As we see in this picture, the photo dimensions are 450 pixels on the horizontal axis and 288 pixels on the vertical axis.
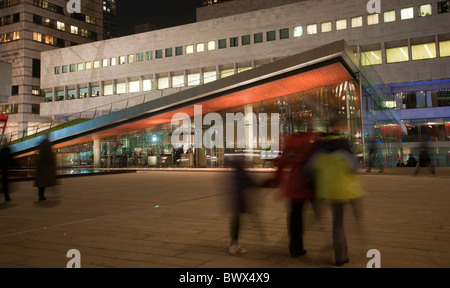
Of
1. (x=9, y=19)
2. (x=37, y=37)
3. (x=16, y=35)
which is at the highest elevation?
(x=9, y=19)

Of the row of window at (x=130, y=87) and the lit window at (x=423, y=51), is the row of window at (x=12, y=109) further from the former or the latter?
the lit window at (x=423, y=51)

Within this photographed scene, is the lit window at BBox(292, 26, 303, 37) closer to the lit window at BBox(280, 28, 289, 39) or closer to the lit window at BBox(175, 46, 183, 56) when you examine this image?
the lit window at BBox(280, 28, 289, 39)

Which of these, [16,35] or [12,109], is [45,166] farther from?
[16,35]

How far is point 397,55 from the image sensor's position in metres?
40.0

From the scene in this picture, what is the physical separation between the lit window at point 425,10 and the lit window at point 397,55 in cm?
373

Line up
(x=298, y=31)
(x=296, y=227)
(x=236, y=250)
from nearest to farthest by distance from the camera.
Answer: (x=296, y=227) < (x=236, y=250) < (x=298, y=31)

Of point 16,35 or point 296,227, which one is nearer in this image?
point 296,227

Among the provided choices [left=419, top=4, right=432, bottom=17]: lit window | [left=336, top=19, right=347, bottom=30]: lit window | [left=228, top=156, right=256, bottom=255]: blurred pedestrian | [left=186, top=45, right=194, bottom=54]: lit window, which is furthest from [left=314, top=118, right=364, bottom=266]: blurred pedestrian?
[left=186, top=45, right=194, bottom=54]: lit window

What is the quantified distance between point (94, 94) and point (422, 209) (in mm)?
53696

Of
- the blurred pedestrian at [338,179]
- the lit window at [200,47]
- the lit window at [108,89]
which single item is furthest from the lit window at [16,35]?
the blurred pedestrian at [338,179]

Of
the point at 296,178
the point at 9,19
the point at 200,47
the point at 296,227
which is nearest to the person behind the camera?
the point at 296,178

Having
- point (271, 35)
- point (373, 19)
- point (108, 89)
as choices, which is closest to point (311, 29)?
point (271, 35)

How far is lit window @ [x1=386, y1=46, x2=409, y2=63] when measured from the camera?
39656mm

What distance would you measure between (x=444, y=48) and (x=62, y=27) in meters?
65.8
